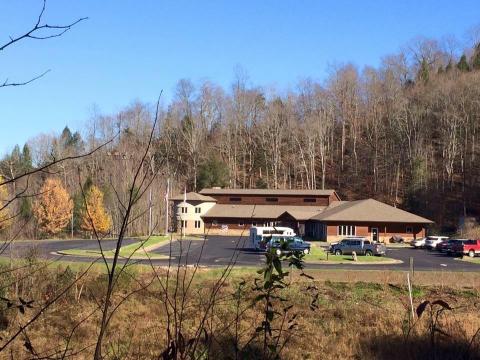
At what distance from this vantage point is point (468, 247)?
1640 inches

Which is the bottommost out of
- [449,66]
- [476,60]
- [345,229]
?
[345,229]

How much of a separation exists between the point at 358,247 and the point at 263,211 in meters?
29.1

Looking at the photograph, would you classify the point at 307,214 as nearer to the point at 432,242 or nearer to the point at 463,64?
the point at 432,242

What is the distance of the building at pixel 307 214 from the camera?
5797 cm

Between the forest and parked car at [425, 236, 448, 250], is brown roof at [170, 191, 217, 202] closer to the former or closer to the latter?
the forest

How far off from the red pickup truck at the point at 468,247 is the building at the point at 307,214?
15.3m

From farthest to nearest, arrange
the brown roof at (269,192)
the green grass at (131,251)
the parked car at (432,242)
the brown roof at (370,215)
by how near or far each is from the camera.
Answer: the brown roof at (269,192)
the brown roof at (370,215)
the parked car at (432,242)
the green grass at (131,251)

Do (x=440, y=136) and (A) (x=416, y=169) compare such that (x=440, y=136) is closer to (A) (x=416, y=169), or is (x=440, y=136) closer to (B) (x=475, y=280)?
Answer: (A) (x=416, y=169)

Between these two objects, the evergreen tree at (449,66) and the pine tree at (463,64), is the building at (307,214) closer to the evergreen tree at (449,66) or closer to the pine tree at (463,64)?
the evergreen tree at (449,66)

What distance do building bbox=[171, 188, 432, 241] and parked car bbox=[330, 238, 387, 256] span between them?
1429 centimetres

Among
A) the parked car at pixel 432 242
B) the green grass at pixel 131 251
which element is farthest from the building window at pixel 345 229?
the green grass at pixel 131 251

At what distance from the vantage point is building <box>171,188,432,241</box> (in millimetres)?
57969

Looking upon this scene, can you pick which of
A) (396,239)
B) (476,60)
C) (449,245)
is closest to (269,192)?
(396,239)

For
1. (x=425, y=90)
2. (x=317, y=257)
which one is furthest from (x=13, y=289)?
(x=425, y=90)
